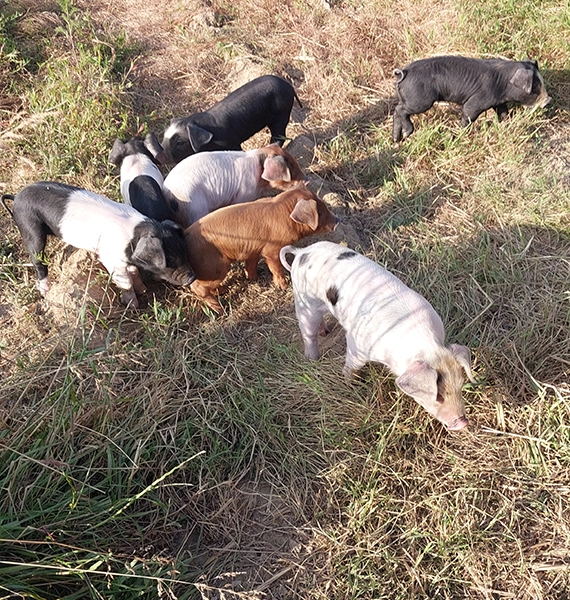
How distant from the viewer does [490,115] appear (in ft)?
21.0

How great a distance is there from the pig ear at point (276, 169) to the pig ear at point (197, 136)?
2.84 ft

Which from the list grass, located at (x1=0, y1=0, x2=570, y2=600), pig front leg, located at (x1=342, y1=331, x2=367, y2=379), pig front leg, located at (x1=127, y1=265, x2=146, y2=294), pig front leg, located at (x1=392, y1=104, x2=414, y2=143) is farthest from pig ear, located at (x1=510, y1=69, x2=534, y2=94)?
pig front leg, located at (x1=127, y1=265, x2=146, y2=294)

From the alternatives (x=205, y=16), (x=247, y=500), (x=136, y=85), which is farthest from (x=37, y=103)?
(x=247, y=500)

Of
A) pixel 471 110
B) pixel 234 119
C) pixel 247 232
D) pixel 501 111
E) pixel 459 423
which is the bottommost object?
pixel 459 423

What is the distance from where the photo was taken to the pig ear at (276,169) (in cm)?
525

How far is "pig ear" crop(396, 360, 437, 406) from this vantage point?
3.05 m

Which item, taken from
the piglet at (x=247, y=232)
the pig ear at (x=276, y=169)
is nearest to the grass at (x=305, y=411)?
the piglet at (x=247, y=232)

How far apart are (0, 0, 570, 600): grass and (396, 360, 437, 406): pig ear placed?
0.61m

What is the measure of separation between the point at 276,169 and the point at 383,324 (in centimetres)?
253

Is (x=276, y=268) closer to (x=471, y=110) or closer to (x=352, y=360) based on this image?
(x=352, y=360)

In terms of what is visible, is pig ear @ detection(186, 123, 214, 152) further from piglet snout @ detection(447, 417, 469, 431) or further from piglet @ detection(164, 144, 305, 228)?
piglet snout @ detection(447, 417, 469, 431)

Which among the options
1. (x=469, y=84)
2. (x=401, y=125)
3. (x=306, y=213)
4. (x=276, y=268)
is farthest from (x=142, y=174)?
(x=469, y=84)

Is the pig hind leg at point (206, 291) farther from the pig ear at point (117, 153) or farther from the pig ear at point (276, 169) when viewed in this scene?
the pig ear at point (117, 153)

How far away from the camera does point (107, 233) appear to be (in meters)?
4.59
